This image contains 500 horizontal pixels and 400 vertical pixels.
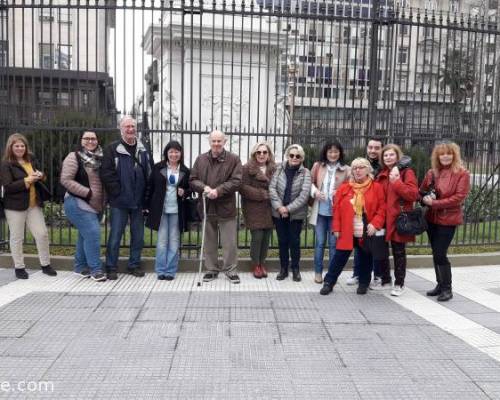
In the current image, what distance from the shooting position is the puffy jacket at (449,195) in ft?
17.6

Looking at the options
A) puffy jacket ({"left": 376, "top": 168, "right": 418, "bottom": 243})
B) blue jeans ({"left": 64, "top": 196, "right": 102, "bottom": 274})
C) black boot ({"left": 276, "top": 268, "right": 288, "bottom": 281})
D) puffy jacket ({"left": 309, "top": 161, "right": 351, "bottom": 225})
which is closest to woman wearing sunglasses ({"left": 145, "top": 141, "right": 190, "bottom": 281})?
blue jeans ({"left": 64, "top": 196, "right": 102, "bottom": 274})

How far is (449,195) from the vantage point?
5.41 metres

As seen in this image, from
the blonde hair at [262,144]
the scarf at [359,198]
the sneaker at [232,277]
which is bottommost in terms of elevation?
the sneaker at [232,277]

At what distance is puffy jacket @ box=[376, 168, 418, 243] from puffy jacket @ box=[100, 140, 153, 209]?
281cm

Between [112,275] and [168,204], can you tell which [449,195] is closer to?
[168,204]

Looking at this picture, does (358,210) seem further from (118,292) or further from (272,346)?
(118,292)

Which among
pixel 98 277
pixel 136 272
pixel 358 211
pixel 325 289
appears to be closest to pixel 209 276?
pixel 136 272

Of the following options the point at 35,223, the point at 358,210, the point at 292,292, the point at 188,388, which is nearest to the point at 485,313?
the point at 358,210

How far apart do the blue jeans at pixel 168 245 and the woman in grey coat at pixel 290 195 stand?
49.0 inches

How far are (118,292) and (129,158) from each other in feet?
5.19

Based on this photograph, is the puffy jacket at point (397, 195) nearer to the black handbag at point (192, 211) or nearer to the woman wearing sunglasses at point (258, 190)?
the woman wearing sunglasses at point (258, 190)

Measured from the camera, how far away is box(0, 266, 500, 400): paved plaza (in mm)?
3494

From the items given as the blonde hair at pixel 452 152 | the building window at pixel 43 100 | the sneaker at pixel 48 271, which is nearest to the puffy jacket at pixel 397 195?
the blonde hair at pixel 452 152

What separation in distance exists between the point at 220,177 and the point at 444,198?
2.53 m
